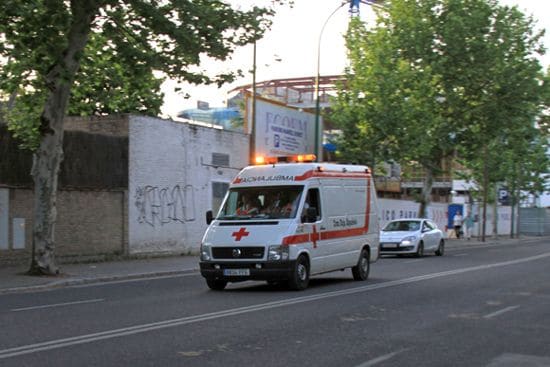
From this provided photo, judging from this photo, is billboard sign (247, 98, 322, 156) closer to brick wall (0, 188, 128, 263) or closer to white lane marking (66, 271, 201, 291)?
brick wall (0, 188, 128, 263)

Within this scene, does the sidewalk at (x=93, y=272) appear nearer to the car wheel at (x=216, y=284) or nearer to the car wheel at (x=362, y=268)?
the car wheel at (x=216, y=284)

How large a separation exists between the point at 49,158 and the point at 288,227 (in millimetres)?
6815

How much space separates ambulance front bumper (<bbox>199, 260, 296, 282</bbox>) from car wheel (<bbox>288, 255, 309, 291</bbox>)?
0.13 meters

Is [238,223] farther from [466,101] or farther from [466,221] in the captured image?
[466,221]

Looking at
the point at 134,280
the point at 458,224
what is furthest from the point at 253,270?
the point at 458,224

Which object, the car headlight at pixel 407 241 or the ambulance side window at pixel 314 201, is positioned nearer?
the ambulance side window at pixel 314 201

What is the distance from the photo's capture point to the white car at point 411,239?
27297 mm

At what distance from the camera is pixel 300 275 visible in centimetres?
1459

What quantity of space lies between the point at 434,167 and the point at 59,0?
28.2 meters

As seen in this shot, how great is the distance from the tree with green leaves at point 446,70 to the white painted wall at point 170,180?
10.1m

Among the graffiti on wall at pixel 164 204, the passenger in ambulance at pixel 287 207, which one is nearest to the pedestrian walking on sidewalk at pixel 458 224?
the graffiti on wall at pixel 164 204

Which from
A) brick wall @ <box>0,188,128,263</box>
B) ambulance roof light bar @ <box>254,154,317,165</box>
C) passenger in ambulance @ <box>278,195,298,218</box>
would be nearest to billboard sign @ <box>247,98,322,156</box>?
brick wall @ <box>0,188,128,263</box>

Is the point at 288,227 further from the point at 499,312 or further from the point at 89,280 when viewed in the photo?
the point at 89,280

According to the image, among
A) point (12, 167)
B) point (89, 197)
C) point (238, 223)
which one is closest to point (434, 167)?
point (89, 197)
